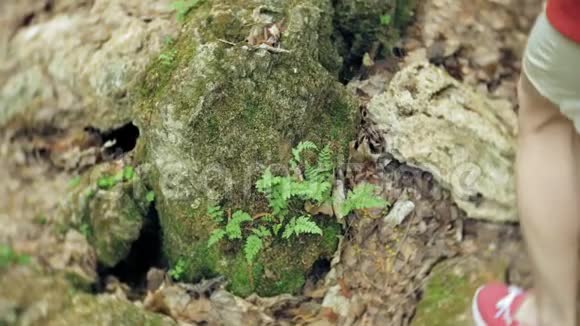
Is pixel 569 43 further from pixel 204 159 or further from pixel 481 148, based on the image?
pixel 204 159

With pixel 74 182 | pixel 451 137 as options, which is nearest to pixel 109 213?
pixel 74 182

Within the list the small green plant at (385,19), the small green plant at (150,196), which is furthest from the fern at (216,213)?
the small green plant at (385,19)

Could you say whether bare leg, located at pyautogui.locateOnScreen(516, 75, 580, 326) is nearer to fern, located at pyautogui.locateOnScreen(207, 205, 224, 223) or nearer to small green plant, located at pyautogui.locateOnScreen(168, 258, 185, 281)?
fern, located at pyautogui.locateOnScreen(207, 205, 224, 223)

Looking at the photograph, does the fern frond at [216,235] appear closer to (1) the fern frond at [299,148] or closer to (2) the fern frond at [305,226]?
(2) the fern frond at [305,226]

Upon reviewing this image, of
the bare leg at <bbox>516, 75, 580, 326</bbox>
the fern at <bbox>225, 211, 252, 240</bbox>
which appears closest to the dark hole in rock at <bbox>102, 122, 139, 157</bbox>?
the fern at <bbox>225, 211, 252, 240</bbox>

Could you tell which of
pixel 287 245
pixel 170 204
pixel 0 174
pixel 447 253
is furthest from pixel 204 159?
pixel 0 174

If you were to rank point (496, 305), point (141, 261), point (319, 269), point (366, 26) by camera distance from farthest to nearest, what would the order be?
1. point (366, 26)
2. point (141, 261)
3. point (319, 269)
4. point (496, 305)

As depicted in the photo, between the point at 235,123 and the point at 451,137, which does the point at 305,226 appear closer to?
the point at 235,123
